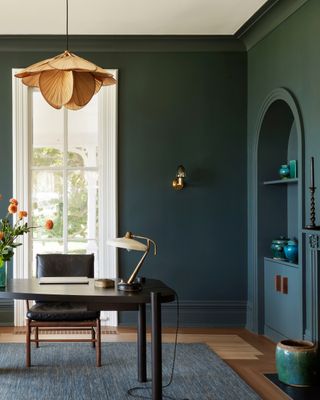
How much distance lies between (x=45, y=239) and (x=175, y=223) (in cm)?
148

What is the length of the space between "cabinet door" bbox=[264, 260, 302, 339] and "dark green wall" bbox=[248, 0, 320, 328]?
1.35ft

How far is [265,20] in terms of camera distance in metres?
6.18

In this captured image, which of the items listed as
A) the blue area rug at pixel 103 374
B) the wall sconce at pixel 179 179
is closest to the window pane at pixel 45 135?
the wall sconce at pixel 179 179

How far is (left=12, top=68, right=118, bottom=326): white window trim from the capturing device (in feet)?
22.7

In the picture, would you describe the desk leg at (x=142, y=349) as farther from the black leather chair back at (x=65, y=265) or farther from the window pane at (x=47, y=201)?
the window pane at (x=47, y=201)

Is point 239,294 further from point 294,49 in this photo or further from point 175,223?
point 294,49

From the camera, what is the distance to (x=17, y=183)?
272 inches

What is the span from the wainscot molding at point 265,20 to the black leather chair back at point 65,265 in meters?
2.87

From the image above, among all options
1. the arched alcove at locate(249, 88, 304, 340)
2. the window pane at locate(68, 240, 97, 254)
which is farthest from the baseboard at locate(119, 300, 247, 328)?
the window pane at locate(68, 240, 97, 254)

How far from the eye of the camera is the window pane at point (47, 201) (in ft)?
23.0

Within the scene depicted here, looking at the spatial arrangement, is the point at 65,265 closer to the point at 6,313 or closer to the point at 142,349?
the point at 142,349

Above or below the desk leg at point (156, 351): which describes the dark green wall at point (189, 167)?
above

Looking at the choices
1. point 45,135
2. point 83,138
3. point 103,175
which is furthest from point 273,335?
point 45,135

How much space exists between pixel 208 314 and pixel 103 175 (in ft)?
6.46
